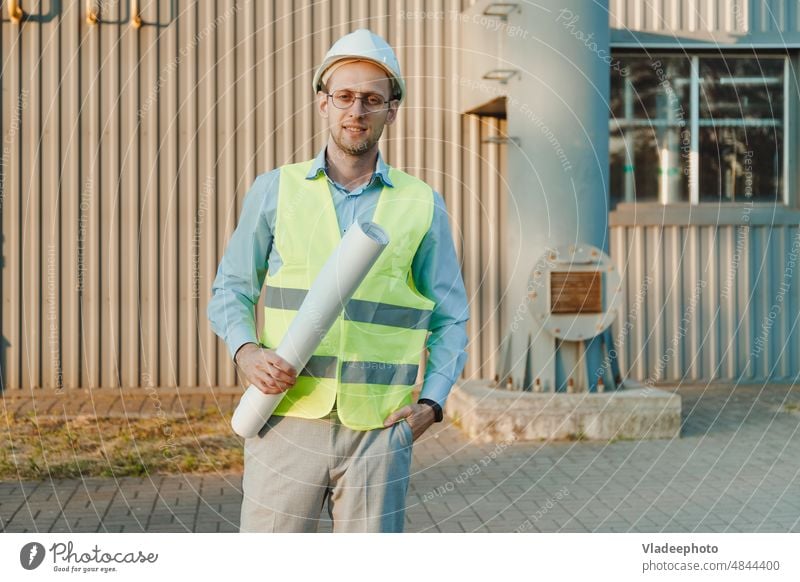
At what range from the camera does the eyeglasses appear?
3520 mm

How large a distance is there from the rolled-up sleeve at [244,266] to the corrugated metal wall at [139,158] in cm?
721

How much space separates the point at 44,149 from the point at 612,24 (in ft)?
17.1

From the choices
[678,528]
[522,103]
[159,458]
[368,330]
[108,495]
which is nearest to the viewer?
[368,330]

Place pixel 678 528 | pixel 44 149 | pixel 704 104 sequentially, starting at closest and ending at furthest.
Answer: pixel 678 528 < pixel 44 149 < pixel 704 104

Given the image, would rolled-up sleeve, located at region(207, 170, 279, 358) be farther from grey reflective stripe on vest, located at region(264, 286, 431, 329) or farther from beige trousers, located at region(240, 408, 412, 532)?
beige trousers, located at region(240, 408, 412, 532)

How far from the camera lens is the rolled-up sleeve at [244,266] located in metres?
3.57

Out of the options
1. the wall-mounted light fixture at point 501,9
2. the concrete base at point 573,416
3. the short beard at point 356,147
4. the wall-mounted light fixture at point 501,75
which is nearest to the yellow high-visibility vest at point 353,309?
the short beard at point 356,147

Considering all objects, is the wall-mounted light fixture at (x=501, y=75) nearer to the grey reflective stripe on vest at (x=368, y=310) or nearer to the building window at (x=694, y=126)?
the building window at (x=694, y=126)

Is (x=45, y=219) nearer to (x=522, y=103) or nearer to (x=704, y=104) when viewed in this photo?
(x=522, y=103)

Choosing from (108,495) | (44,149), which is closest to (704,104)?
(44,149)

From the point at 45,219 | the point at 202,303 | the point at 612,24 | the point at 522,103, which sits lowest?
the point at 202,303

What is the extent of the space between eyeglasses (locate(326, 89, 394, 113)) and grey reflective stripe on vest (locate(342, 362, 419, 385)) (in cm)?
73

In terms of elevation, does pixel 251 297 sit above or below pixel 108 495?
above

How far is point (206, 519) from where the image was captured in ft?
21.1
